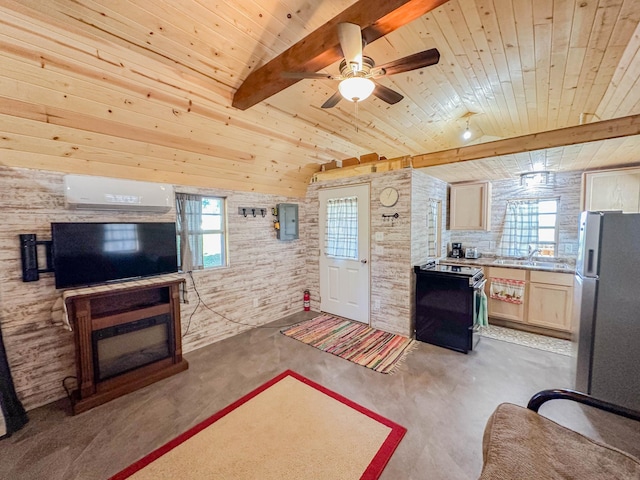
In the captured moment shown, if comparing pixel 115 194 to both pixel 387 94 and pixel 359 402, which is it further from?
pixel 359 402

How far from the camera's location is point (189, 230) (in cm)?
329

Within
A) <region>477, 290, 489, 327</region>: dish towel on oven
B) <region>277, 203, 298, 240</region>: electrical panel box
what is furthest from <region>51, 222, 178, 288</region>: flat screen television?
<region>477, 290, 489, 327</region>: dish towel on oven

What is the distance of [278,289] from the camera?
4.34 metres

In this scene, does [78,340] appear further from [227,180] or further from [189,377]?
[227,180]

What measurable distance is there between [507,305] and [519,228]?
54.1 inches

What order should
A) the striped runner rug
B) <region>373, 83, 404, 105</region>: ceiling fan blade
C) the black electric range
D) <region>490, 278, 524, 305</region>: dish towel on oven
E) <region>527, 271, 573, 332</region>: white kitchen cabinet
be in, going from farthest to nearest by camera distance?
<region>490, 278, 524, 305</region>: dish towel on oven < <region>527, 271, 573, 332</region>: white kitchen cabinet < the black electric range < the striped runner rug < <region>373, 83, 404, 105</region>: ceiling fan blade

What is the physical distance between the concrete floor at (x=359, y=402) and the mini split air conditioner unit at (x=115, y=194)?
177cm

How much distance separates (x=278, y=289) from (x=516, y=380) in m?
3.21

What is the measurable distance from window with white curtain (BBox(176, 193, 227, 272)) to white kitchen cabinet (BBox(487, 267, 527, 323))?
3921mm

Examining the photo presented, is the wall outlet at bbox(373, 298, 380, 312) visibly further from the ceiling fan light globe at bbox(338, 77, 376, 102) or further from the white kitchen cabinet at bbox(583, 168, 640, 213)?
the white kitchen cabinet at bbox(583, 168, 640, 213)

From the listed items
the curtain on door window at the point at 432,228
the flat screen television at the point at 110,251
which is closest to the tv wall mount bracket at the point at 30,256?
the flat screen television at the point at 110,251

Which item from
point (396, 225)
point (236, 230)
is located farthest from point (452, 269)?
point (236, 230)

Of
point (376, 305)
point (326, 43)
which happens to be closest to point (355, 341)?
point (376, 305)

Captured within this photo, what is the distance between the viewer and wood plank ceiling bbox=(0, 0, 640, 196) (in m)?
1.78
